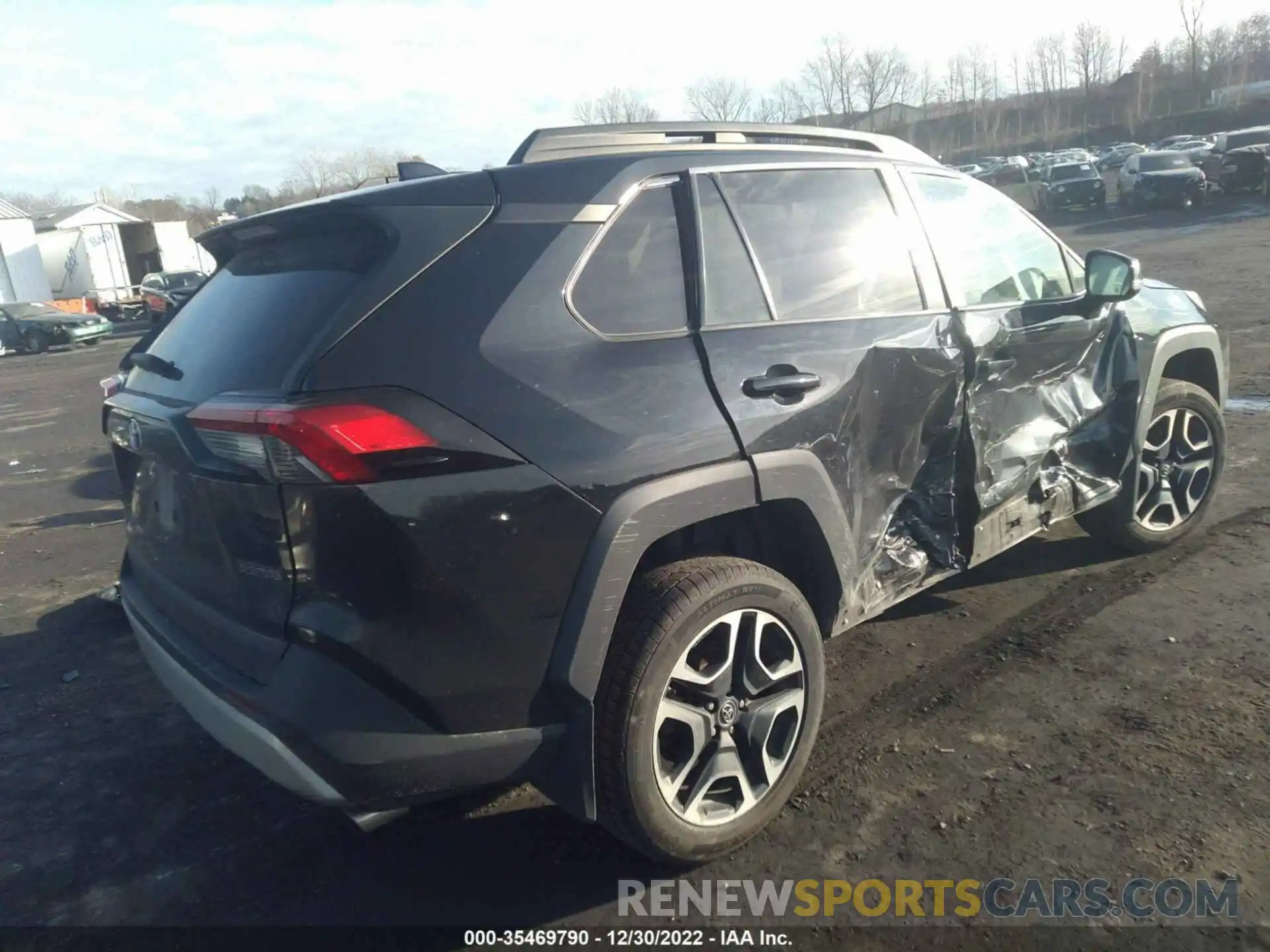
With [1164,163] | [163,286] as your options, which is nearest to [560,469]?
[163,286]

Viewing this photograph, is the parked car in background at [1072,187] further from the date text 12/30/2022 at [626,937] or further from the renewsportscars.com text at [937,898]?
the date text 12/30/2022 at [626,937]

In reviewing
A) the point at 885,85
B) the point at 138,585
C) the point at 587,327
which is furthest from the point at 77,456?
the point at 885,85

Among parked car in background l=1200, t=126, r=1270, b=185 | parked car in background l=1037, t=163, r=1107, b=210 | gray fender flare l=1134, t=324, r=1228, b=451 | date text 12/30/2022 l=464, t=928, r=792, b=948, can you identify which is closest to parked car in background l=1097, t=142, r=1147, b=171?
parked car in background l=1200, t=126, r=1270, b=185

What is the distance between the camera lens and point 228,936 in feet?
8.71

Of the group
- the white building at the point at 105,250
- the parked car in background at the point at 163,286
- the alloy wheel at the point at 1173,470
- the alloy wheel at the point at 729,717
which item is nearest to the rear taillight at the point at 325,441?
the alloy wheel at the point at 729,717

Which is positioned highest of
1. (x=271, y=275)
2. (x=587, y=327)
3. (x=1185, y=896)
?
(x=271, y=275)

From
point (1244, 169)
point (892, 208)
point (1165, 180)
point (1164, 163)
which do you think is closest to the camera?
point (892, 208)

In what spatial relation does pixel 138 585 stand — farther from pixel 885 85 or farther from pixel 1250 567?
pixel 885 85

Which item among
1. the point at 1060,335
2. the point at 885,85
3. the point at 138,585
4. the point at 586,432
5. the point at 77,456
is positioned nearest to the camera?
the point at 586,432

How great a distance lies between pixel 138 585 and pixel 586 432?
1691 mm

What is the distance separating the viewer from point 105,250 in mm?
39219

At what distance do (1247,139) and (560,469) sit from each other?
37.1 m

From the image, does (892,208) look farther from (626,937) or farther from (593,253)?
(626,937)

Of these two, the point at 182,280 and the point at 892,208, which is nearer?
the point at 892,208
